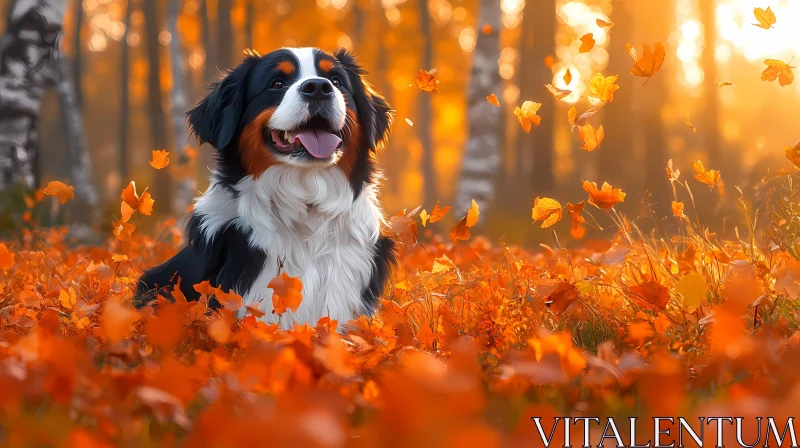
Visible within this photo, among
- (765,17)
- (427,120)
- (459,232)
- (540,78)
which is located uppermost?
(427,120)

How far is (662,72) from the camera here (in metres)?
14.0

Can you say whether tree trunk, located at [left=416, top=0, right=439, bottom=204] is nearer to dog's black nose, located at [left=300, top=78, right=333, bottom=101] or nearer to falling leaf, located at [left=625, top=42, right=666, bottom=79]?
dog's black nose, located at [left=300, top=78, right=333, bottom=101]

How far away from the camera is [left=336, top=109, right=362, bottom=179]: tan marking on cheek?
4434 mm

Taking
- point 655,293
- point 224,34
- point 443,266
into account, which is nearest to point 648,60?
point 655,293

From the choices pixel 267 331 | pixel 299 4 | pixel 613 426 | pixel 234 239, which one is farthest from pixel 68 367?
pixel 299 4

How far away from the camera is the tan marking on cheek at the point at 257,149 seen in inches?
168

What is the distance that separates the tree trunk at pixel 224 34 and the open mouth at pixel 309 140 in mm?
13270

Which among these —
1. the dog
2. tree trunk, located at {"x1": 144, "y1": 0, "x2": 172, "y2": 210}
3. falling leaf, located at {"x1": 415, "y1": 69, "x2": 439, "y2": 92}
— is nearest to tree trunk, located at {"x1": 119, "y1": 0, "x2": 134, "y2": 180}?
tree trunk, located at {"x1": 144, "y1": 0, "x2": 172, "y2": 210}

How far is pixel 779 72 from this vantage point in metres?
3.52

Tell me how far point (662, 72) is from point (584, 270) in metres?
10.8

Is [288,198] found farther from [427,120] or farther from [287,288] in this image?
[427,120]

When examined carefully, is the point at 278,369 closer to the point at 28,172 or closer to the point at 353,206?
the point at 353,206

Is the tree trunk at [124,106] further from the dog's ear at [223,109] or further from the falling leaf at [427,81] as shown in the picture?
→ the falling leaf at [427,81]

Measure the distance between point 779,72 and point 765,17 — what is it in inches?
10.7
